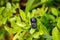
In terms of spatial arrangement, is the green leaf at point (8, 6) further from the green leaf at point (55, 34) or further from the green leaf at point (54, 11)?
the green leaf at point (55, 34)

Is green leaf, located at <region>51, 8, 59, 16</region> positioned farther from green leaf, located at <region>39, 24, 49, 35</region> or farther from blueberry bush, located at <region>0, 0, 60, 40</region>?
green leaf, located at <region>39, 24, 49, 35</region>

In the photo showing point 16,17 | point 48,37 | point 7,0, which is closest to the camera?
point 48,37

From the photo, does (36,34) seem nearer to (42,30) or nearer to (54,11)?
(42,30)

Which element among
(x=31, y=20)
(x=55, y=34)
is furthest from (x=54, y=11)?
(x=55, y=34)

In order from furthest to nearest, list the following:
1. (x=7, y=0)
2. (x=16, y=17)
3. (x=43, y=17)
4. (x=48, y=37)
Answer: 1. (x=7, y=0)
2. (x=16, y=17)
3. (x=43, y=17)
4. (x=48, y=37)

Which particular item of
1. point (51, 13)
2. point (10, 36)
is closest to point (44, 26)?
point (51, 13)

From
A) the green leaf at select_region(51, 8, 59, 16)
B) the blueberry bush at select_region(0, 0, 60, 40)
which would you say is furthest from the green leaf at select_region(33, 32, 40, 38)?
the green leaf at select_region(51, 8, 59, 16)

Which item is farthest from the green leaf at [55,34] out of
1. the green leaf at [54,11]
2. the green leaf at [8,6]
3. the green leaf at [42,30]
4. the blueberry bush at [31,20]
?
the green leaf at [8,6]

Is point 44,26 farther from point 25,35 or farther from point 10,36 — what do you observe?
point 10,36
